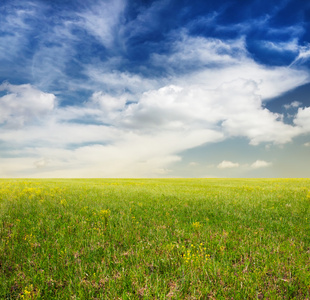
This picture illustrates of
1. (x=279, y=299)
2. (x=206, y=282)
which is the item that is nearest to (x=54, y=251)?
(x=206, y=282)

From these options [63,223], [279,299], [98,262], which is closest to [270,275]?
[279,299]

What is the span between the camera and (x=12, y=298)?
14.0ft

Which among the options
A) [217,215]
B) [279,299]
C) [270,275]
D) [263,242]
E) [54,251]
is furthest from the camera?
[217,215]

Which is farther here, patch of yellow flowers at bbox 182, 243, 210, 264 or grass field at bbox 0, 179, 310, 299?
patch of yellow flowers at bbox 182, 243, 210, 264

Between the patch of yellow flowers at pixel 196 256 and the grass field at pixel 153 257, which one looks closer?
the grass field at pixel 153 257

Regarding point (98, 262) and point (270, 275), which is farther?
point (98, 262)

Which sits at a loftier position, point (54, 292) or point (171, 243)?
point (171, 243)

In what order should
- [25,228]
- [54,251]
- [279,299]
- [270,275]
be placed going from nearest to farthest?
[279,299]
[270,275]
[54,251]
[25,228]

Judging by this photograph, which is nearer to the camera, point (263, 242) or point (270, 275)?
point (270, 275)

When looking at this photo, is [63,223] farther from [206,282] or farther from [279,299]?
[279,299]

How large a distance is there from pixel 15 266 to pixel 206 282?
4.42 m

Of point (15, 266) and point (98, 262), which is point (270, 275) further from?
point (15, 266)

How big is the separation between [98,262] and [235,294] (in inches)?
121

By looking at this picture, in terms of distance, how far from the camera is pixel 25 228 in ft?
25.4
